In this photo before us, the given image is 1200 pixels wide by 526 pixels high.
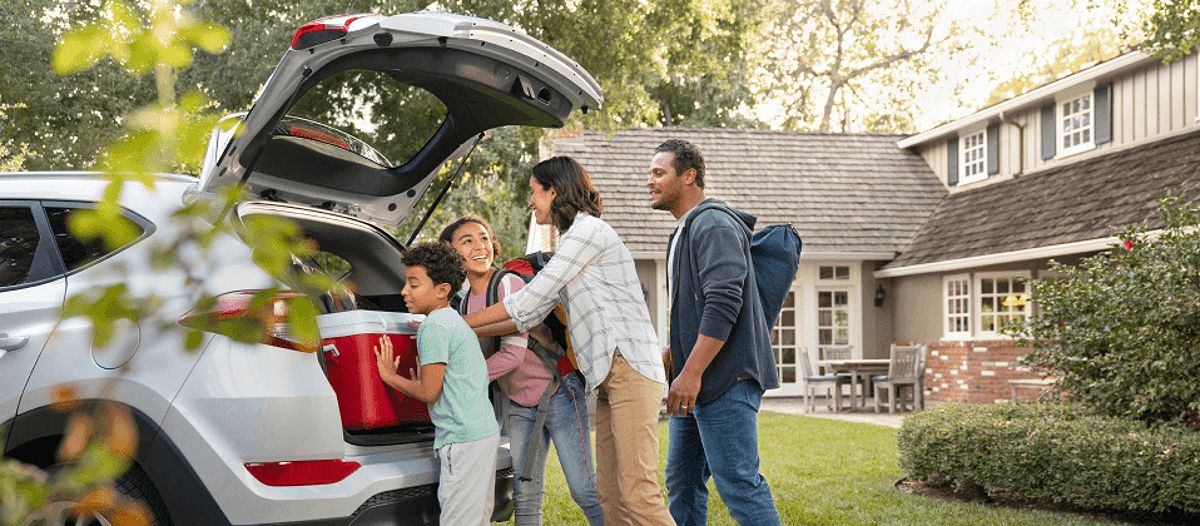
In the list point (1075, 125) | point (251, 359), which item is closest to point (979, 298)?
point (1075, 125)

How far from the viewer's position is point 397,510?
3.89 m

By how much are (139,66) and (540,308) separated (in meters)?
3.09

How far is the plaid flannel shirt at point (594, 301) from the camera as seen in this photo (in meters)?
4.30

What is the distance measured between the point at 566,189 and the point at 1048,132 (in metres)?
17.3

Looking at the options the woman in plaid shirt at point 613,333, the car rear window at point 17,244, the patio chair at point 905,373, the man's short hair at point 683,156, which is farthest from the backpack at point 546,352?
the patio chair at point 905,373

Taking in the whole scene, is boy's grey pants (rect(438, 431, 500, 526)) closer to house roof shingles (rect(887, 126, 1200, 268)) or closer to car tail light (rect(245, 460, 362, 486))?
car tail light (rect(245, 460, 362, 486))

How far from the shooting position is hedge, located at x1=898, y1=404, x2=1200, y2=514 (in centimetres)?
711

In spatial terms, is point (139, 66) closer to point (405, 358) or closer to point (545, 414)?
point (405, 358)

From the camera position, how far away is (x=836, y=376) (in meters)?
19.2

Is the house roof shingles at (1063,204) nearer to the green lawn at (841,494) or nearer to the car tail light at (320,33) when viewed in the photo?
the green lawn at (841,494)

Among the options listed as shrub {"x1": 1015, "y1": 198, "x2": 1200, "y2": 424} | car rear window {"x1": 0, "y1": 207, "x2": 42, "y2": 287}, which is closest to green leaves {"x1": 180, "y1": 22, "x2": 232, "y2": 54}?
car rear window {"x1": 0, "y1": 207, "x2": 42, "y2": 287}

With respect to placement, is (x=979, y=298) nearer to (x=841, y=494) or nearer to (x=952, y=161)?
(x=952, y=161)

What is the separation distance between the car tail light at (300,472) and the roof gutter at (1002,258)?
12.7 metres

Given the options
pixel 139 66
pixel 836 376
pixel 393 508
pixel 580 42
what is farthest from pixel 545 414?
pixel 836 376
